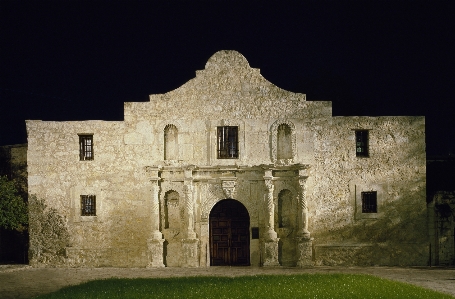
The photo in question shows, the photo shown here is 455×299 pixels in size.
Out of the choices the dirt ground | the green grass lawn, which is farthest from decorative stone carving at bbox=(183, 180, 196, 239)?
the green grass lawn

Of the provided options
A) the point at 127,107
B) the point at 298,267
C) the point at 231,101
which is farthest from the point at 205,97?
the point at 298,267

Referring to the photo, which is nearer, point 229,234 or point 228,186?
point 228,186

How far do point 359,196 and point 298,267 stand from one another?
4.04 metres

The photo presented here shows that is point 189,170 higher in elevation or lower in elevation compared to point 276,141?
lower

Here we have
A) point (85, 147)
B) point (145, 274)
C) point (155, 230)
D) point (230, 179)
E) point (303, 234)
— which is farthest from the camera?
point (85, 147)

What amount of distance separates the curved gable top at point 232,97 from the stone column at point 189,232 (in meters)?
2.76

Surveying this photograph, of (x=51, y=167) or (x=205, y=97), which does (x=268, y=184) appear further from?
(x=51, y=167)

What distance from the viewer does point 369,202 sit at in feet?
73.6

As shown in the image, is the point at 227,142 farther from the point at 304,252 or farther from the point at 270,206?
the point at 304,252

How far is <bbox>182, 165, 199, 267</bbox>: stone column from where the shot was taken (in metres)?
21.7

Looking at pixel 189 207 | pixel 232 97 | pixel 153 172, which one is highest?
pixel 232 97

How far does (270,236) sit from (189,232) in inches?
134

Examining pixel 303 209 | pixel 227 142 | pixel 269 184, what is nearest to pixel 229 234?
pixel 269 184

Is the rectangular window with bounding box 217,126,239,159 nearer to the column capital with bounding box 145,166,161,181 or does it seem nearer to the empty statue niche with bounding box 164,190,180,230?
the empty statue niche with bounding box 164,190,180,230
